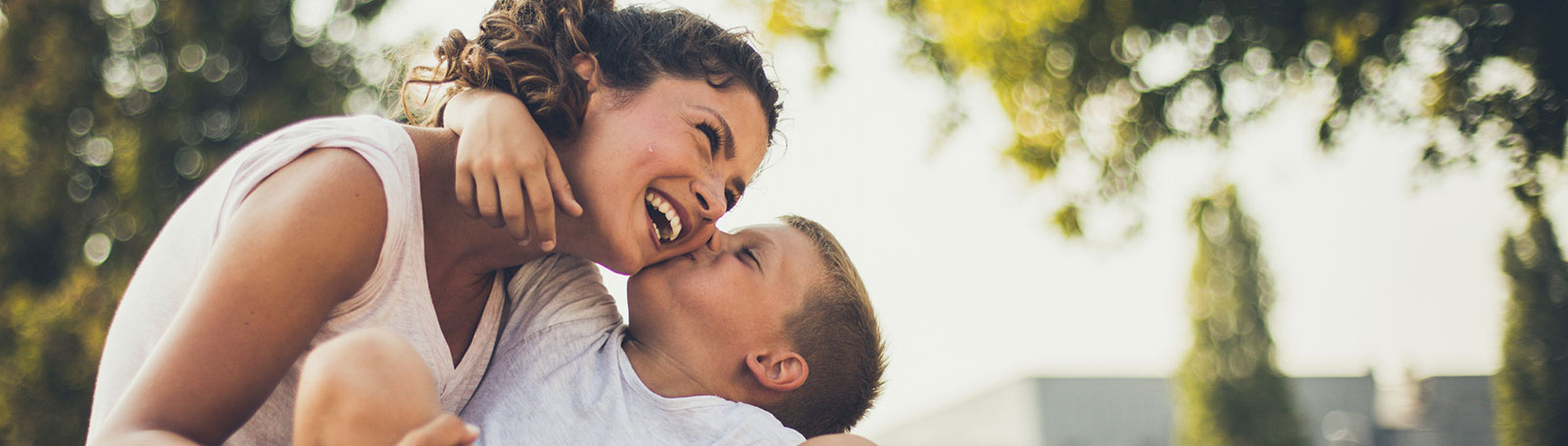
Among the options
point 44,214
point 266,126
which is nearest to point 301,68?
point 266,126

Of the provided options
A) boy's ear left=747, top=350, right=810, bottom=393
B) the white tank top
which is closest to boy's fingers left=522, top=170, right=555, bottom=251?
the white tank top

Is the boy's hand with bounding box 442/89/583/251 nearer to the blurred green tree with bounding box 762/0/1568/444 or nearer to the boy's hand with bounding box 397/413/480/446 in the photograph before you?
the boy's hand with bounding box 397/413/480/446

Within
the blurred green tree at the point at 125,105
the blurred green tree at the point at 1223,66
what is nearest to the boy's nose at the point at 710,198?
the blurred green tree at the point at 1223,66

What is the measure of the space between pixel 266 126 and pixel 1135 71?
29.9 feet

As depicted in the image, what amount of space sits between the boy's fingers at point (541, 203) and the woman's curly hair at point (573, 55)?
0.31m

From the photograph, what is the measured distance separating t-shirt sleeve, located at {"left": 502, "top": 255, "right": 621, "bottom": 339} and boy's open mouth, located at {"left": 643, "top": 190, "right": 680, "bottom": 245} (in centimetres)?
32

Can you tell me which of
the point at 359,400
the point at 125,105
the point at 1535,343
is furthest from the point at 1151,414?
the point at 359,400

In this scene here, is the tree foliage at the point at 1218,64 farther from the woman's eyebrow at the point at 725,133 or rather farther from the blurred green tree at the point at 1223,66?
the woman's eyebrow at the point at 725,133

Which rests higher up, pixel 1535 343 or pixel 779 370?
pixel 779 370

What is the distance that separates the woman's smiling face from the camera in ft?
6.97

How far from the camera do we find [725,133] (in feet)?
7.41

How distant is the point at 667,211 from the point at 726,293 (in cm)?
55

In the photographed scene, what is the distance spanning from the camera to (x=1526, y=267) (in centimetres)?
1683

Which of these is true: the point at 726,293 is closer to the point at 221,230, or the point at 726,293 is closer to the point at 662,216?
the point at 662,216
